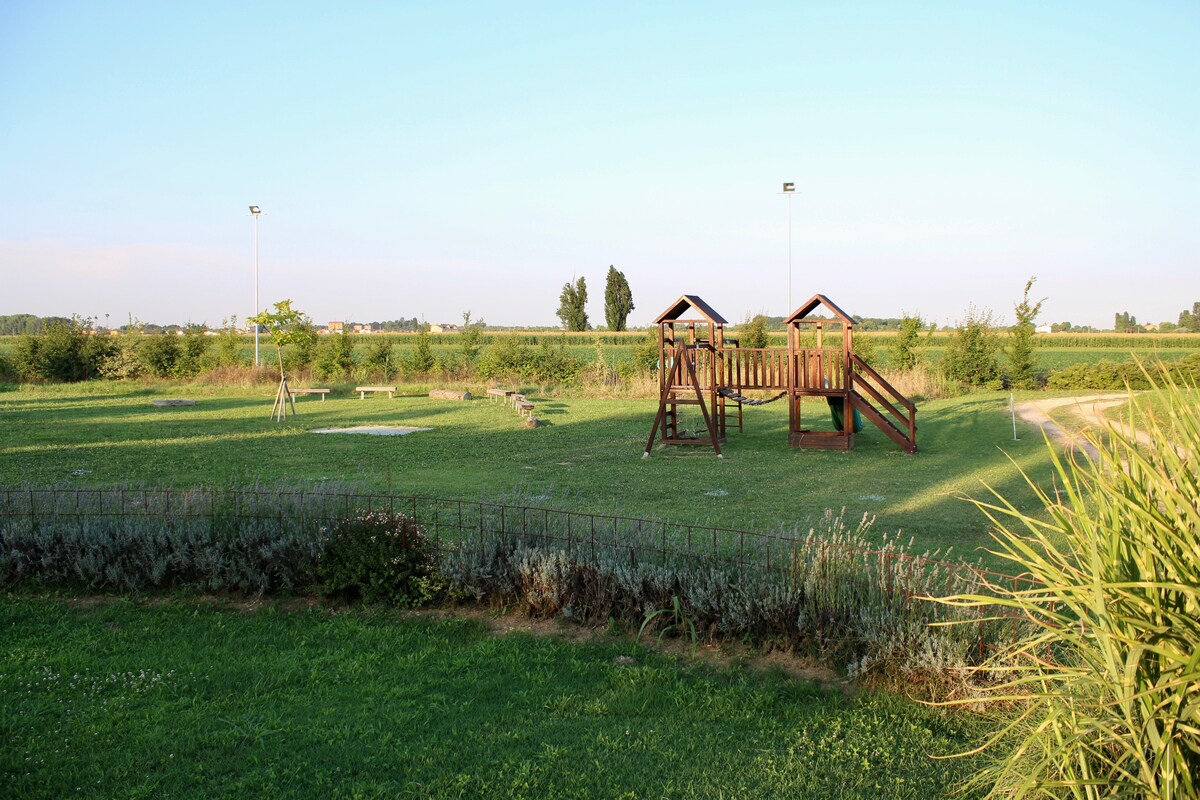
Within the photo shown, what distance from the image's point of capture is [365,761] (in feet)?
11.6

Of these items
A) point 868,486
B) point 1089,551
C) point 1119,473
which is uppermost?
point 1119,473

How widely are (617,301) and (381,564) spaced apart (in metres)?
61.3

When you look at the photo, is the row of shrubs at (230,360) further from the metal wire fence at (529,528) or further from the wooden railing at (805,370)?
the metal wire fence at (529,528)

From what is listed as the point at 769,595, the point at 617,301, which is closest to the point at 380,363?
the point at 769,595

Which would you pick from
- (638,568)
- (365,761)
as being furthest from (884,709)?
(365,761)

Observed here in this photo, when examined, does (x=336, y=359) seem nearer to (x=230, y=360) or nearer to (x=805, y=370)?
(x=230, y=360)

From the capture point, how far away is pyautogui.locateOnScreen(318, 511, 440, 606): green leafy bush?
5.51 m

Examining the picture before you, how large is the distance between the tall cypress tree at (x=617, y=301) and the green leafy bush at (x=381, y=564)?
59.0 m

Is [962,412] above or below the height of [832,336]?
below

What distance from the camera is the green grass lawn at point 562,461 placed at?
910 cm

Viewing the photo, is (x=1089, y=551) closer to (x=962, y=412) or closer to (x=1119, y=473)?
(x=1119, y=473)

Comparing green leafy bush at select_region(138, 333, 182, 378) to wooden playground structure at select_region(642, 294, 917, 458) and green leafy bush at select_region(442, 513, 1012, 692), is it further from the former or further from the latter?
green leafy bush at select_region(442, 513, 1012, 692)

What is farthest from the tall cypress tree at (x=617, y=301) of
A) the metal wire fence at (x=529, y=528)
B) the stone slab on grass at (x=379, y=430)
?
the metal wire fence at (x=529, y=528)

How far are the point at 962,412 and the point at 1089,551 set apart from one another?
18.6 meters
